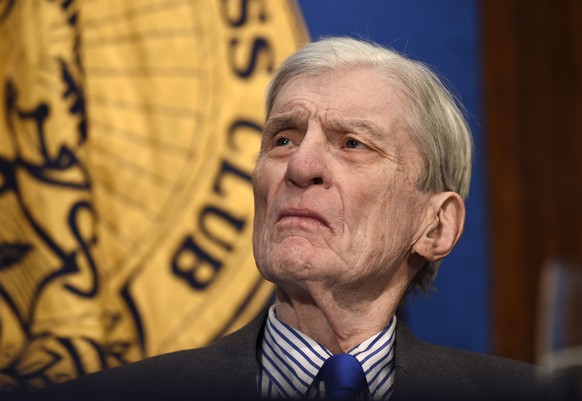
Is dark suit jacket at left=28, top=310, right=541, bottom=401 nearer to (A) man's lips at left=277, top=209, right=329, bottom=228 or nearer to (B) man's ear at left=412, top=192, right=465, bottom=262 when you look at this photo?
(B) man's ear at left=412, top=192, right=465, bottom=262

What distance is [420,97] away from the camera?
185cm

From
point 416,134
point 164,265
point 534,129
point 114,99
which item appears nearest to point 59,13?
point 114,99

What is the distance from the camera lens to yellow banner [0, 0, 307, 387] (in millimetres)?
2479

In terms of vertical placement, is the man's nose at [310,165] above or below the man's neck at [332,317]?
above

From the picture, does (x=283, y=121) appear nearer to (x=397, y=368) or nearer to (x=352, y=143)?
(x=352, y=143)

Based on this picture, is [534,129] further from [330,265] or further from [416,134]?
[330,265]

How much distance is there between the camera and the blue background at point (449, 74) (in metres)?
3.10

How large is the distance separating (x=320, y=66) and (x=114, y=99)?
41.1 inches

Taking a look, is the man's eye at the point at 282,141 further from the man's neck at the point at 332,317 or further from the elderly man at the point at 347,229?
the man's neck at the point at 332,317

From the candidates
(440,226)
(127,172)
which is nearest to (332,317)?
(440,226)

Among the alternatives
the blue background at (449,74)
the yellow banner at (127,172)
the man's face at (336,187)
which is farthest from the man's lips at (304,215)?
the blue background at (449,74)

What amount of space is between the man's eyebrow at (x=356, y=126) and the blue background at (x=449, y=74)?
→ 1337 mm

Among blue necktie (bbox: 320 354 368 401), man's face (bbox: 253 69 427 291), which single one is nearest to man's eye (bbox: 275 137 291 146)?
man's face (bbox: 253 69 427 291)

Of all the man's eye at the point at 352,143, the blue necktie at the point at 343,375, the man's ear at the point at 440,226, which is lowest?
the blue necktie at the point at 343,375
